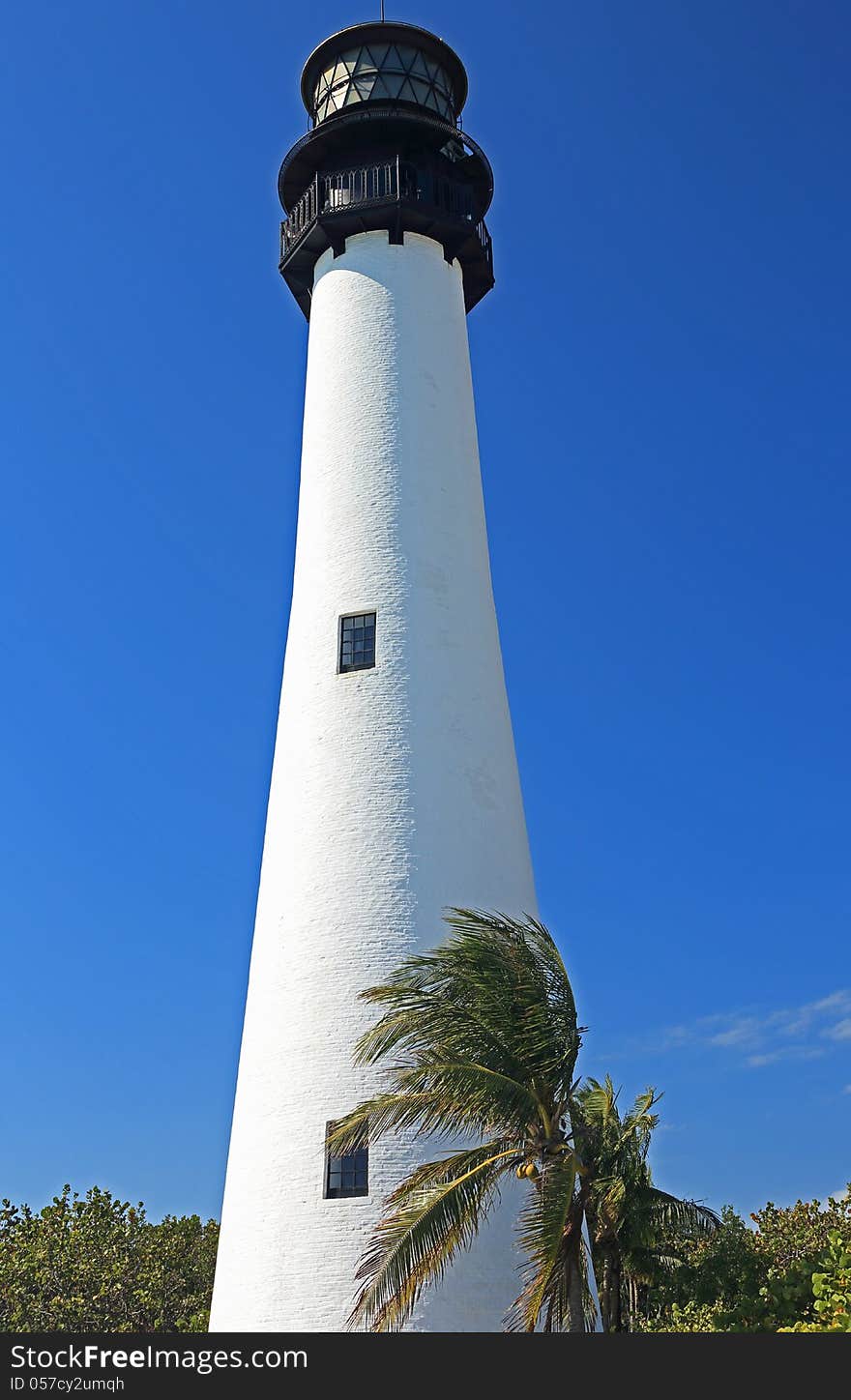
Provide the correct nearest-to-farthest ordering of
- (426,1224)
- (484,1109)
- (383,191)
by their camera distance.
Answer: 1. (426,1224)
2. (484,1109)
3. (383,191)

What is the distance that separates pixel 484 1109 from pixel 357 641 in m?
9.62

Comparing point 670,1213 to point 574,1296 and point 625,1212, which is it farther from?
point 574,1296

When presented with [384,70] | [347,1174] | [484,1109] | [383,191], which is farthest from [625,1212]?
[384,70]

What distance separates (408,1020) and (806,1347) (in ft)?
19.7

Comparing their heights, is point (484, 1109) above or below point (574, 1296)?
above

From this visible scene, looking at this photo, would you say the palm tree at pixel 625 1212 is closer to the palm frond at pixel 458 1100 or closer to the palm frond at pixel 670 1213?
the palm frond at pixel 670 1213

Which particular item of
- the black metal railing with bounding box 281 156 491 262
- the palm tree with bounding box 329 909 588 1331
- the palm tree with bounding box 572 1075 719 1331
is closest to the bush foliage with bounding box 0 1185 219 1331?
the palm tree with bounding box 572 1075 719 1331

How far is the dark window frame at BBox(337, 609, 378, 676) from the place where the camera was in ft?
75.1

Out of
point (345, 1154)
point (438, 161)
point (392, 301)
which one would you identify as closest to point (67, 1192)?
point (345, 1154)

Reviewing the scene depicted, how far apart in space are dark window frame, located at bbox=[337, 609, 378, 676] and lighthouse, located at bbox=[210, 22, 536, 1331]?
0.11ft

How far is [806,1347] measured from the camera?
13.7 meters

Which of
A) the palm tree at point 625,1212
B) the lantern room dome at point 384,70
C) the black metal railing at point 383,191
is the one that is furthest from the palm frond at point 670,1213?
the lantern room dome at point 384,70

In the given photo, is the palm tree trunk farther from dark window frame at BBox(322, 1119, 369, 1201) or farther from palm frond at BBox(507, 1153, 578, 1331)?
dark window frame at BBox(322, 1119, 369, 1201)

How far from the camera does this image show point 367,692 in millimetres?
22484
